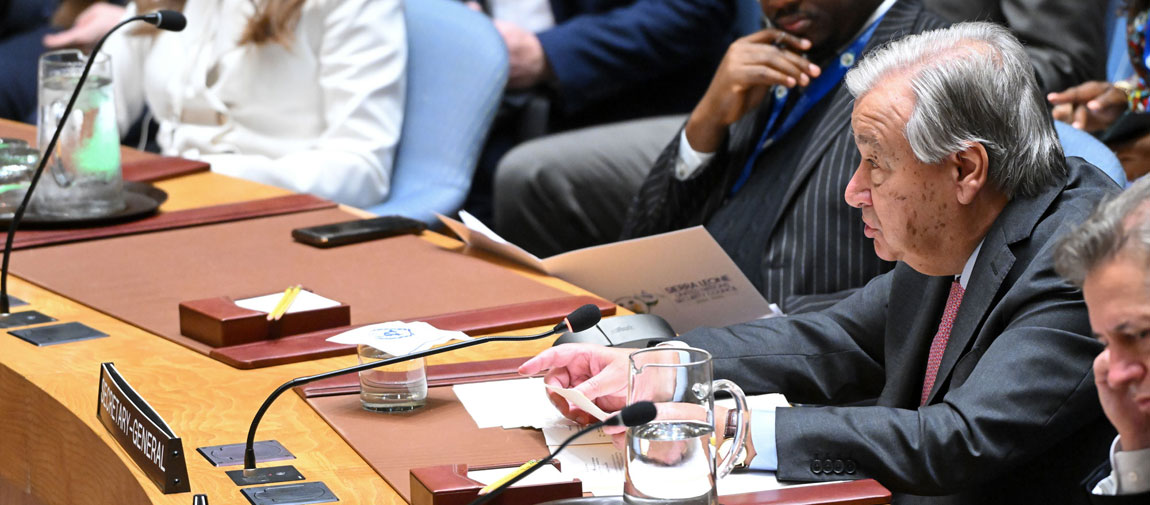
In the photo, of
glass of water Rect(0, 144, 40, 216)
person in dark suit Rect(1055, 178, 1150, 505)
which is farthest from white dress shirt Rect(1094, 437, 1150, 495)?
glass of water Rect(0, 144, 40, 216)

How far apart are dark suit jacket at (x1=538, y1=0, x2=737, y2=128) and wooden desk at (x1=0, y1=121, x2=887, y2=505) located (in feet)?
6.84

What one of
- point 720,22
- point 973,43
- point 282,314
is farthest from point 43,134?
point 720,22

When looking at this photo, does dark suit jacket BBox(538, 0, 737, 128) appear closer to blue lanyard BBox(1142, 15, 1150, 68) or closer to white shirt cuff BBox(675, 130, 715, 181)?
white shirt cuff BBox(675, 130, 715, 181)

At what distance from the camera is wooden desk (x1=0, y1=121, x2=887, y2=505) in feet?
4.75

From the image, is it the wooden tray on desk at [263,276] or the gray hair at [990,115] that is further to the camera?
the wooden tray on desk at [263,276]

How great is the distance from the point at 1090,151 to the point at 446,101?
1659 mm

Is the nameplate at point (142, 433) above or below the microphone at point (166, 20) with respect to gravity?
below

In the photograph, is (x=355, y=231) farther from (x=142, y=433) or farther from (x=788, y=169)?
(x=142, y=433)

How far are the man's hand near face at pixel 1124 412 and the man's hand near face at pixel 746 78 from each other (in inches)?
53.5

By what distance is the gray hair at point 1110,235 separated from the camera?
119 centimetres

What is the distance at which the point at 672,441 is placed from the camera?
4.01 feet

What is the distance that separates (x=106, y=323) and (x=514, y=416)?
0.69 metres

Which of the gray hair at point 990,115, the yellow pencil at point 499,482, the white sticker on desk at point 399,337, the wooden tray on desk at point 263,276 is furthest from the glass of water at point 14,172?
the gray hair at point 990,115

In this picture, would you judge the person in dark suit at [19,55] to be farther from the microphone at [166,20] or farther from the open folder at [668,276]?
the open folder at [668,276]
